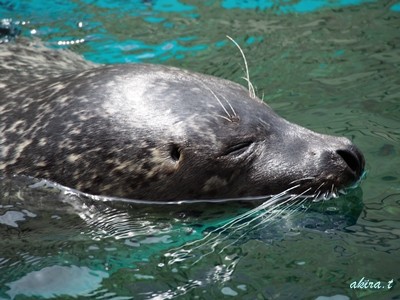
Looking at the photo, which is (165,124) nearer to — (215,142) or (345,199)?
(215,142)

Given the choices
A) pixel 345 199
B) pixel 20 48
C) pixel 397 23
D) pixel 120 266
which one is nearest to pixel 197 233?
pixel 120 266

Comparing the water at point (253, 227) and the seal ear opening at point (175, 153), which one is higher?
the seal ear opening at point (175, 153)

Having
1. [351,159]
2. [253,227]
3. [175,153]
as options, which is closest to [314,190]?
[351,159]

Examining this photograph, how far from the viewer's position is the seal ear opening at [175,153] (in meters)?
5.07

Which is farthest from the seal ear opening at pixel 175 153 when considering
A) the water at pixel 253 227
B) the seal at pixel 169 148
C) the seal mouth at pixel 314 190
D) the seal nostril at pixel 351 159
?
the seal nostril at pixel 351 159

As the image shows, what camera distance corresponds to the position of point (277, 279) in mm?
4195

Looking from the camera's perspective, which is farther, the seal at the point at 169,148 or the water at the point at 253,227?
the seal at the point at 169,148

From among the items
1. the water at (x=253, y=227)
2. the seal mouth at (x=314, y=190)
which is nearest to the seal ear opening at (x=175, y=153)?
the water at (x=253, y=227)

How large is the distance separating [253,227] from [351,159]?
79 cm

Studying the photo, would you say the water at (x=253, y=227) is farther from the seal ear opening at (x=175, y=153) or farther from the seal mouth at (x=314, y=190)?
the seal ear opening at (x=175, y=153)

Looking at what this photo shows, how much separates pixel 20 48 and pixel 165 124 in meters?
2.62

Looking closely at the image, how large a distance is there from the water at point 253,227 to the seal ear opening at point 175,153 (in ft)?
0.96

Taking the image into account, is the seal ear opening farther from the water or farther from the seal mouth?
the seal mouth

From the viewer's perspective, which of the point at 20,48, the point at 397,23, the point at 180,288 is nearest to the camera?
the point at 180,288
